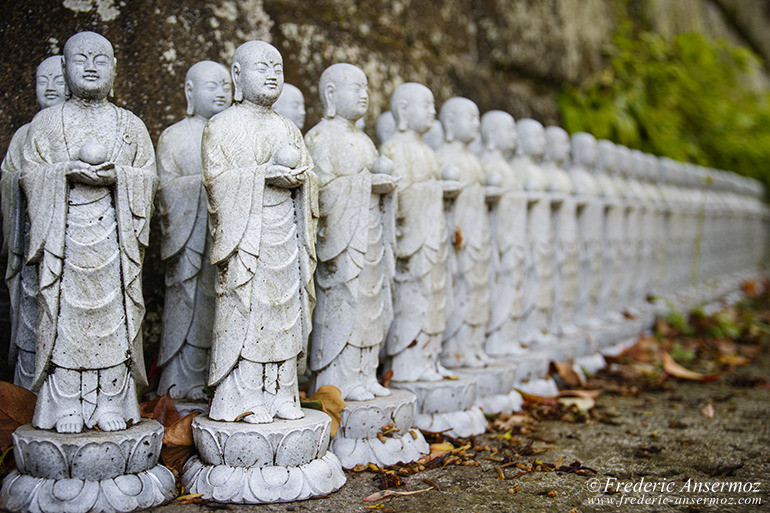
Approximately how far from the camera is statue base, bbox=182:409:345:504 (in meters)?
3.53

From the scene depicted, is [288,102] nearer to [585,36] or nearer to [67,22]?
[67,22]

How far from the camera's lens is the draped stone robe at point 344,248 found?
4.27 metres

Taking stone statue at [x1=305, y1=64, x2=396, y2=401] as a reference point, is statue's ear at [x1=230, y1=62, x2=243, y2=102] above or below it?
above

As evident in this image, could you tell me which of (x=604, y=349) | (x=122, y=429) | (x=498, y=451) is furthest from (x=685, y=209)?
(x=122, y=429)

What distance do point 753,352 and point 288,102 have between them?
18.0 feet

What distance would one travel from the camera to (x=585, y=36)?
34.9 ft

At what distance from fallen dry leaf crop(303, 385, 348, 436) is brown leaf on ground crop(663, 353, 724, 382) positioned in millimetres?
3563

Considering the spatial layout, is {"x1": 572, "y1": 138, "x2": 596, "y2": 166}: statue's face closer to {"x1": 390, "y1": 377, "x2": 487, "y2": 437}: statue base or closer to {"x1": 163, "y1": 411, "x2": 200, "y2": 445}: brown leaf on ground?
{"x1": 390, "y1": 377, "x2": 487, "y2": 437}: statue base

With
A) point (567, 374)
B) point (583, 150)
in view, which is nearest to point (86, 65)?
point (567, 374)

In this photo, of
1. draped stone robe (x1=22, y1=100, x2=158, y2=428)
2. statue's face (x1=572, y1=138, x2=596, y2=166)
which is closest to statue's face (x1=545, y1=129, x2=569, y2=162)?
statue's face (x1=572, y1=138, x2=596, y2=166)

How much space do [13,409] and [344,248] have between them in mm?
1752

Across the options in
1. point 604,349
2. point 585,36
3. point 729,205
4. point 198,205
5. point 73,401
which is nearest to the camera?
point 73,401

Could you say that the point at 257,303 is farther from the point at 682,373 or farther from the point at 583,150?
the point at 583,150

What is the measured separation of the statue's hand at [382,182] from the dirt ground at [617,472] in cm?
147
